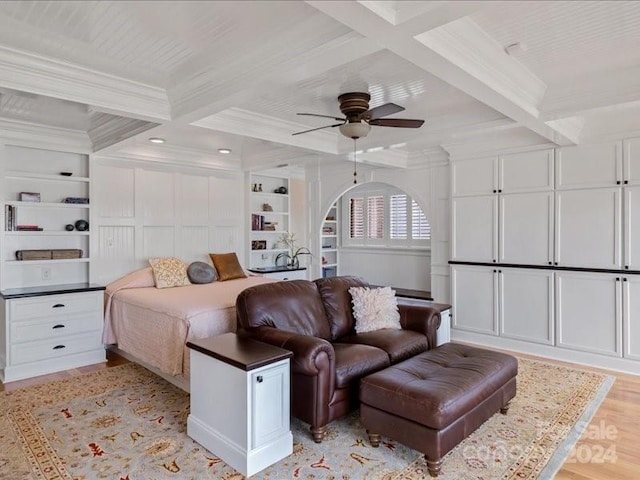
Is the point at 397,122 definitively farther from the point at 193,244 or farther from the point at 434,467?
the point at 193,244

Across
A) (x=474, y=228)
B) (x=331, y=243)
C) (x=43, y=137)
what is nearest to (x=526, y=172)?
(x=474, y=228)

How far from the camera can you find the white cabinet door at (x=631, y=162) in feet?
12.9

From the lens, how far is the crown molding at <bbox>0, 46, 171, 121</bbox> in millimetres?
2562

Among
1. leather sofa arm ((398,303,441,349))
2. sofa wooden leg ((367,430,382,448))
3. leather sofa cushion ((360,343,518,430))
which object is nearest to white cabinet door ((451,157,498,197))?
leather sofa arm ((398,303,441,349))

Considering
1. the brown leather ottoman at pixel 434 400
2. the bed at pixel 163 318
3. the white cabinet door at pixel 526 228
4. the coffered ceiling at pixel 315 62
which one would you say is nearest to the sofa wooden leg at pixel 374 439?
the brown leather ottoman at pixel 434 400

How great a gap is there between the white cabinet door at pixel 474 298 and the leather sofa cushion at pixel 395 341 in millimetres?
1717

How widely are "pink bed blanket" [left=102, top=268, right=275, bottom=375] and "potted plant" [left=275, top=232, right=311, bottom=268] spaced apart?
1.91 metres

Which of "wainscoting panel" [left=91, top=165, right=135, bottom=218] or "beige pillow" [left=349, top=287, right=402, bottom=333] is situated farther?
"wainscoting panel" [left=91, top=165, right=135, bottom=218]

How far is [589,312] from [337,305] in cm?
268

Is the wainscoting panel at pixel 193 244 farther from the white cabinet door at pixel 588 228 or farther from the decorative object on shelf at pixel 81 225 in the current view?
the white cabinet door at pixel 588 228

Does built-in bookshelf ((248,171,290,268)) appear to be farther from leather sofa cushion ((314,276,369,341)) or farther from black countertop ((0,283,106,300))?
leather sofa cushion ((314,276,369,341))

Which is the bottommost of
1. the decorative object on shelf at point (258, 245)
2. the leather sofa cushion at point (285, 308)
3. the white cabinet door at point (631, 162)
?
the leather sofa cushion at point (285, 308)

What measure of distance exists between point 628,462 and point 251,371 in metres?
2.36

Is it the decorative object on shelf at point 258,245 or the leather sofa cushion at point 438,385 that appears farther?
the decorative object on shelf at point 258,245
